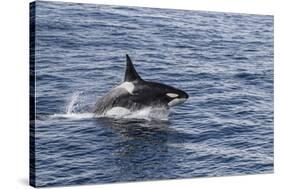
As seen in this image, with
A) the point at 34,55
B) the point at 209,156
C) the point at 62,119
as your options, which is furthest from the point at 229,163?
the point at 34,55

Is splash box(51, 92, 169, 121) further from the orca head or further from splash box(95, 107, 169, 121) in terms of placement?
the orca head

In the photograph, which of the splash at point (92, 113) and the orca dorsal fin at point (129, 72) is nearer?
the splash at point (92, 113)

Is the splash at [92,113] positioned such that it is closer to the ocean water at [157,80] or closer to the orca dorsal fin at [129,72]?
Result: the ocean water at [157,80]

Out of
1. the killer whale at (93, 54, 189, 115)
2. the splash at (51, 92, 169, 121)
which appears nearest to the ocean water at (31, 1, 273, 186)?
the splash at (51, 92, 169, 121)

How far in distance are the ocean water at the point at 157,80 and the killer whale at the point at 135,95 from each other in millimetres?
131

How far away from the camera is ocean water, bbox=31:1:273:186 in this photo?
11.3m

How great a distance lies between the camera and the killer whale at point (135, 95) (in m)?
11.9

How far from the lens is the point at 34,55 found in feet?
36.2

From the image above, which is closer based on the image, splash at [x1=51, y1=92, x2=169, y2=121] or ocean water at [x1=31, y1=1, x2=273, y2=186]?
ocean water at [x1=31, y1=1, x2=273, y2=186]

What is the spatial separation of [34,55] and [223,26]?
13.3ft

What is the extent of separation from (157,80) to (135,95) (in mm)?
503

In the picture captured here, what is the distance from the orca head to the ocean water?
151 millimetres

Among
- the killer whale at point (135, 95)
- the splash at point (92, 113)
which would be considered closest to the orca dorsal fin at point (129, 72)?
the killer whale at point (135, 95)

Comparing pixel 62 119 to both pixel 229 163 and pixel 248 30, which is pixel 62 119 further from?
pixel 248 30
